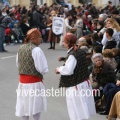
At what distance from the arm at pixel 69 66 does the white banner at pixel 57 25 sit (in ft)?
44.9

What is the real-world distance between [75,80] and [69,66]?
0.95 feet

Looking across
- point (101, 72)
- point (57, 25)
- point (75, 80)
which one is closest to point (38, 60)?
point (75, 80)

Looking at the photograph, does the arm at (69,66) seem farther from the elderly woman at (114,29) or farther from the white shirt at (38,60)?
A: the elderly woman at (114,29)

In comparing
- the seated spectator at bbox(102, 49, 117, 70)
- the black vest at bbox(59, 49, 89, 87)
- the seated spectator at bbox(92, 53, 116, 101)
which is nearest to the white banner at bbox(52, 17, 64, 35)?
the seated spectator at bbox(102, 49, 117, 70)

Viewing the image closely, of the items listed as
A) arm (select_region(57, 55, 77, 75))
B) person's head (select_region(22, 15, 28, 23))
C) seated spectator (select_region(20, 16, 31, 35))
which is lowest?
seated spectator (select_region(20, 16, 31, 35))

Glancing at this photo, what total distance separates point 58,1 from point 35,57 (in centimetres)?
2803

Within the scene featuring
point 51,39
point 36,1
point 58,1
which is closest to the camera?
point 51,39

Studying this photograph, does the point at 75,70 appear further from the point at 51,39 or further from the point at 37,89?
the point at 51,39

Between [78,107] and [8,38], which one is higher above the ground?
[78,107]

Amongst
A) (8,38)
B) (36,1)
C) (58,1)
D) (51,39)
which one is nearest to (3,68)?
(51,39)

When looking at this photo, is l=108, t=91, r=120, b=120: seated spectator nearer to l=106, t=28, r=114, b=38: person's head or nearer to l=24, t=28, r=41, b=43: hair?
l=24, t=28, r=41, b=43: hair

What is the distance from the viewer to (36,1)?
126 feet

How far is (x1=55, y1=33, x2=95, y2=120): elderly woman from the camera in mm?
7582

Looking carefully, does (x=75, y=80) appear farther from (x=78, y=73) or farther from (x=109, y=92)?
(x=109, y=92)
